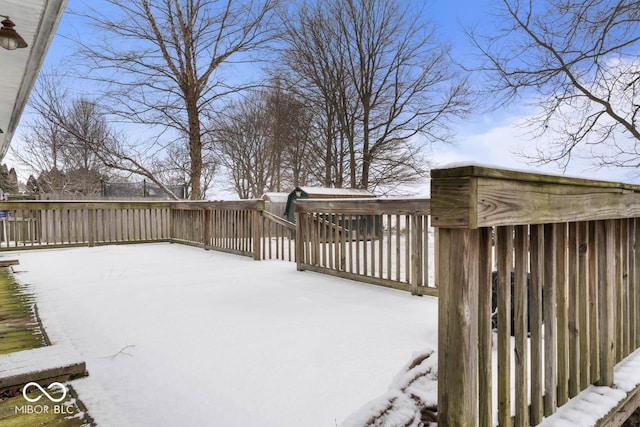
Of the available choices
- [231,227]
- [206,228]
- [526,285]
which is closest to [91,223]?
[206,228]

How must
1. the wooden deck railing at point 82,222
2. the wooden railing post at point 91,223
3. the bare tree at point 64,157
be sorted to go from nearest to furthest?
the wooden deck railing at point 82,222 → the wooden railing post at point 91,223 → the bare tree at point 64,157

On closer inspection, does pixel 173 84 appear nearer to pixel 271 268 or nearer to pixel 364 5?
pixel 364 5

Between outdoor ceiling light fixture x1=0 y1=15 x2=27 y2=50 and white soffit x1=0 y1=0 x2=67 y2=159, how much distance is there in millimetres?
94

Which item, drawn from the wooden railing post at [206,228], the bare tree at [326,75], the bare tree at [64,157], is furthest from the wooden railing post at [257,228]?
the bare tree at [64,157]

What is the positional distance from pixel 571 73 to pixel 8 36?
10542 mm

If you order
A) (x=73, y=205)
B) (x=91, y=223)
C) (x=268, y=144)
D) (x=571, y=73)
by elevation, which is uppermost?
(x=268, y=144)

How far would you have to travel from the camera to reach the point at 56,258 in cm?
700

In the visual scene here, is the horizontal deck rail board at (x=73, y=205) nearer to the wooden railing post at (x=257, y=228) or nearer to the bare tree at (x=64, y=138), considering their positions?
the wooden railing post at (x=257, y=228)

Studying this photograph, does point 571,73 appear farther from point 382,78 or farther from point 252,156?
point 252,156

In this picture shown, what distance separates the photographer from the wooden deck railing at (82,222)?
8.28 meters

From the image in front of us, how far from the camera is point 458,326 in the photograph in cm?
113

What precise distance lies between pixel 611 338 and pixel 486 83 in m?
9.36

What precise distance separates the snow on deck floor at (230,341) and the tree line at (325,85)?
314 inches

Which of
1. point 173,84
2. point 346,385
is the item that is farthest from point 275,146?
point 346,385
